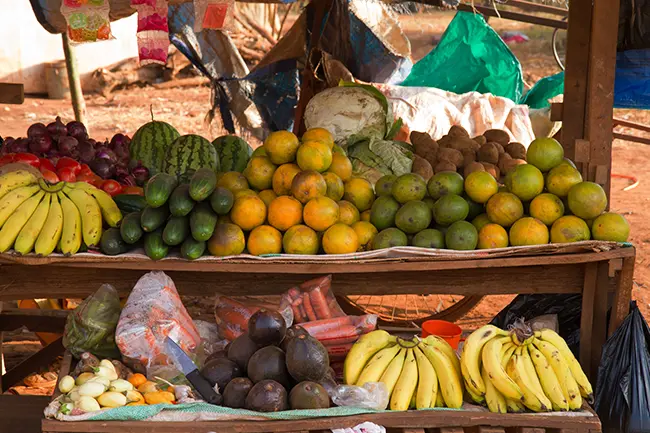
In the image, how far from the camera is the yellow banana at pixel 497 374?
2.93 metres

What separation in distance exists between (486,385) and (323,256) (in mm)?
891

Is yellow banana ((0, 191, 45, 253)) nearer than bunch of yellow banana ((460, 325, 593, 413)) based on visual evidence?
No

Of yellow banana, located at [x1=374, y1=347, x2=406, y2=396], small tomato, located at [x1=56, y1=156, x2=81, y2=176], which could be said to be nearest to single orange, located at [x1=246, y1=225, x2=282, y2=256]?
yellow banana, located at [x1=374, y1=347, x2=406, y2=396]

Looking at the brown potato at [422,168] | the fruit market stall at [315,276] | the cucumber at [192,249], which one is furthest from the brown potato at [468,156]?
the cucumber at [192,249]

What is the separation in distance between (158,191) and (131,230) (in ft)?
0.70

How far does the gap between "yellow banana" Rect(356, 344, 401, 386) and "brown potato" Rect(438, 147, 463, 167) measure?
4.66 feet

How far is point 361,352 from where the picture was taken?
3168 millimetres

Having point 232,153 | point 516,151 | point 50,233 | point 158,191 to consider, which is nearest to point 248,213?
point 158,191

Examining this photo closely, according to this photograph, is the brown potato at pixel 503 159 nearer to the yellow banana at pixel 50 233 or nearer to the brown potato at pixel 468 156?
the brown potato at pixel 468 156

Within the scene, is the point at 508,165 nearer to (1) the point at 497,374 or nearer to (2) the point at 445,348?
(2) the point at 445,348

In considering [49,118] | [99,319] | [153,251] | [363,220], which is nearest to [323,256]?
[363,220]

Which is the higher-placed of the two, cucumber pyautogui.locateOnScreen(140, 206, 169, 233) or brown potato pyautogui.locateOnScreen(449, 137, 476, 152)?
brown potato pyautogui.locateOnScreen(449, 137, 476, 152)

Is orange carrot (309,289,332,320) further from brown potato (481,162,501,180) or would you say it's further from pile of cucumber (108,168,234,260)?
brown potato (481,162,501,180)

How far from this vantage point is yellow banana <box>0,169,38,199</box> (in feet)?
11.7
